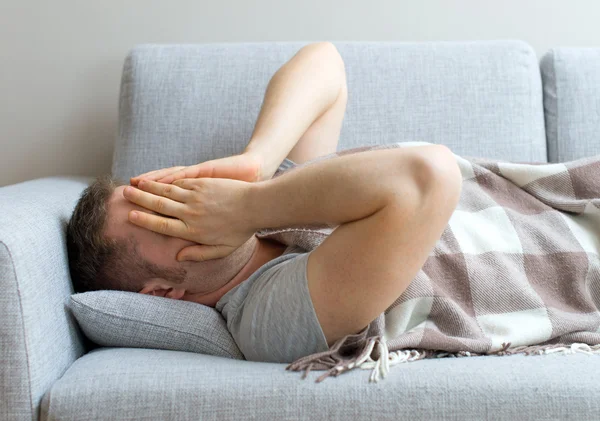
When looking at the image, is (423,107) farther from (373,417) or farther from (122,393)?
(122,393)

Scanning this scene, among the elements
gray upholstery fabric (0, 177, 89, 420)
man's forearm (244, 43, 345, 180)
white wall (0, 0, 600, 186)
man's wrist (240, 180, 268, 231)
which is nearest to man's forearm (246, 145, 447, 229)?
man's wrist (240, 180, 268, 231)

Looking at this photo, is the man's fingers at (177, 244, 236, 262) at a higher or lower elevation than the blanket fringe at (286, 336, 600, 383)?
higher

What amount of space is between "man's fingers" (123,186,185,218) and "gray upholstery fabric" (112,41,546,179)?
47cm

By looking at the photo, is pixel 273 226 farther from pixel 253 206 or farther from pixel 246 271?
pixel 246 271

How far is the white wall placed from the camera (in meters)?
1.86

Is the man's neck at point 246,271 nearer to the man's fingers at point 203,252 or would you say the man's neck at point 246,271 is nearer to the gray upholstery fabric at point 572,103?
the man's fingers at point 203,252

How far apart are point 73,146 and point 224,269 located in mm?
1004

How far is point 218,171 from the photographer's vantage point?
1128 mm

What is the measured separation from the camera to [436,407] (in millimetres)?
851

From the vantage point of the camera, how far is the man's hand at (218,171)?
44.1 inches

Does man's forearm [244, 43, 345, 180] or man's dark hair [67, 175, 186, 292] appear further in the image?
man's forearm [244, 43, 345, 180]

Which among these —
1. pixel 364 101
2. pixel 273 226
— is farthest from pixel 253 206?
pixel 364 101

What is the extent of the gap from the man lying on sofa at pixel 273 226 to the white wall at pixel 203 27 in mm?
667

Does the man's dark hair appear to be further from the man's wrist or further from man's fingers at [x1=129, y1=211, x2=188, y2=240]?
the man's wrist
